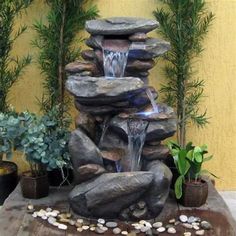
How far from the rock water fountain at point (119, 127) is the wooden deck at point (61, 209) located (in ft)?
0.66

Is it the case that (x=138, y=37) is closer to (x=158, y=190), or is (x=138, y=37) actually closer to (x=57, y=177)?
(x=158, y=190)

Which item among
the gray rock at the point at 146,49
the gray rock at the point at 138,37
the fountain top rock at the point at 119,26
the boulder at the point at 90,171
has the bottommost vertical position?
the boulder at the point at 90,171

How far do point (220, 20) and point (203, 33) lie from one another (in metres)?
0.20

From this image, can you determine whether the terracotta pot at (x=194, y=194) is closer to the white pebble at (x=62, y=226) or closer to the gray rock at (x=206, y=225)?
the gray rock at (x=206, y=225)

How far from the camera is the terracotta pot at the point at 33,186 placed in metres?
3.47

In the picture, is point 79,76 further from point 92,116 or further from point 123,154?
point 123,154

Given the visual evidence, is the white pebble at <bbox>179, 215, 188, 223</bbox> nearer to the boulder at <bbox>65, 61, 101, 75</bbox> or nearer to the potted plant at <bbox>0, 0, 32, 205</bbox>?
the boulder at <bbox>65, 61, 101, 75</bbox>

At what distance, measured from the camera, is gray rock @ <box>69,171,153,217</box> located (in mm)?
3025

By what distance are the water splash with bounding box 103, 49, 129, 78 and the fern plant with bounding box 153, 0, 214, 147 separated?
782 millimetres

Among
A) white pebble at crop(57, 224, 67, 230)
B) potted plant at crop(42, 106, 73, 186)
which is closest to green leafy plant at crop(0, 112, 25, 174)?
potted plant at crop(42, 106, 73, 186)

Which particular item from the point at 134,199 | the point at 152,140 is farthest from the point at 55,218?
the point at 152,140

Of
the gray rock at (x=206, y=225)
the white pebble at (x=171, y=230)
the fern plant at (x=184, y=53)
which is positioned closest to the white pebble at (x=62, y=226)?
the white pebble at (x=171, y=230)

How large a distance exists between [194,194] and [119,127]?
0.72 metres

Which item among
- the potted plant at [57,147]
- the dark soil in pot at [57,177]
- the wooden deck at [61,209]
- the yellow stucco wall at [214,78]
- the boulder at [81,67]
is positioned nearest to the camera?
the wooden deck at [61,209]
